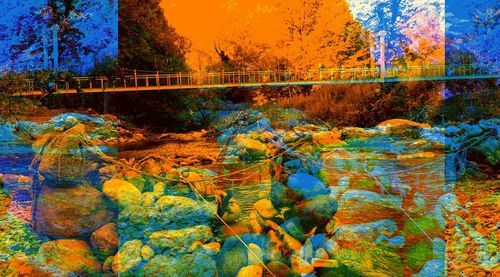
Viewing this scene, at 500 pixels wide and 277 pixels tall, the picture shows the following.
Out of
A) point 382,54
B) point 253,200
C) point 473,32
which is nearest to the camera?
point 253,200

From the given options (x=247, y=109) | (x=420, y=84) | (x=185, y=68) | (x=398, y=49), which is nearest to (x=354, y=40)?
(x=398, y=49)

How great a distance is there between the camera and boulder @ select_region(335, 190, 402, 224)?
384 cm

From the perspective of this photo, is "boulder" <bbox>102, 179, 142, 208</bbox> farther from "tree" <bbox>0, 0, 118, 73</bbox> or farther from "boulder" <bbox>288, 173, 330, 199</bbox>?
"tree" <bbox>0, 0, 118, 73</bbox>

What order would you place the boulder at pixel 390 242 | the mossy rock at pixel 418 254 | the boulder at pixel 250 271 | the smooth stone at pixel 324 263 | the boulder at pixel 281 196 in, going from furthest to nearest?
the boulder at pixel 281 196 < the boulder at pixel 390 242 < the mossy rock at pixel 418 254 < the smooth stone at pixel 324 263 < the boulder at pixel 250 271

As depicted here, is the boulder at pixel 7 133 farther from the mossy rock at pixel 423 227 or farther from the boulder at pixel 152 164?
the mossy rock at pixel 423 227

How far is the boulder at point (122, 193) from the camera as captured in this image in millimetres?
4086

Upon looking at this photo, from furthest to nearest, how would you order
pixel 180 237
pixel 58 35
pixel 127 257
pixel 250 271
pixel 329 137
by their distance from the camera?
pixel 329 137
pixel 58 35
pixel 180 237
pixel 127 257
pixel 250 271

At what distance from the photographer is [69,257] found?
3.32m

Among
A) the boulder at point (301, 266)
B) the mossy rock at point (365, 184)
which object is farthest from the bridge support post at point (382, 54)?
the boulder at point (301, 266)

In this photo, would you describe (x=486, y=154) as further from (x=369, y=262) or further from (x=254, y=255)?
(x=254, y=255)

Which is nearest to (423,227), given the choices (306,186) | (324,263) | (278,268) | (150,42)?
(306,186)

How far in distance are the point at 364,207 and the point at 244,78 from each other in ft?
6.43

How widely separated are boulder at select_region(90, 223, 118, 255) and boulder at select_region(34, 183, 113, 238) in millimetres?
192

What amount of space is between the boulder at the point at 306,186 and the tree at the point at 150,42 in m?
1.97
